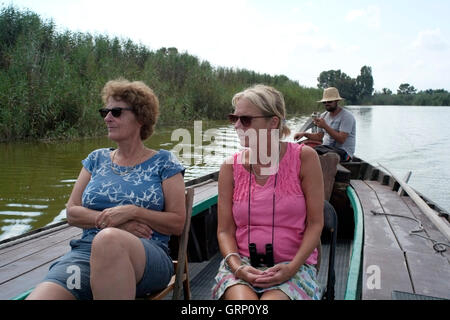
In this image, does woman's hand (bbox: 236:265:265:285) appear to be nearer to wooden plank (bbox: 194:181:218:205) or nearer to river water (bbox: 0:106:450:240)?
river water (bbox: 0:106:450:240)

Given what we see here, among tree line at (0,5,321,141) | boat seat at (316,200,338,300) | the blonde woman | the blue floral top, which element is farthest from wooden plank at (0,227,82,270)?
tree line at (0,5,321,141)

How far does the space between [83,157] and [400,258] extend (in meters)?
8.71

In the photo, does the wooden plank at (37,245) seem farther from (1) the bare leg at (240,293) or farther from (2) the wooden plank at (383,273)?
(2) the wooden plank at (383,273)

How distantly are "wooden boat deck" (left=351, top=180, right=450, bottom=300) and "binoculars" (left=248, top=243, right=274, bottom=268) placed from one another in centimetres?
40

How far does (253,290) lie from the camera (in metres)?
1.72

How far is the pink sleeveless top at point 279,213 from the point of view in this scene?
1.86 m

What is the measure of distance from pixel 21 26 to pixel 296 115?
18608mm

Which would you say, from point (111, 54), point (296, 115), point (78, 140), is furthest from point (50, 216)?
point (296, 115)

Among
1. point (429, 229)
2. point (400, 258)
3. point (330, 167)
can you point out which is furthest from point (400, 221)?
point (330, 167)

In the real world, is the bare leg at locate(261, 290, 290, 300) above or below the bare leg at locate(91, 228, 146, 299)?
below

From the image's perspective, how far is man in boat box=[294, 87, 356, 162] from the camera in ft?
15.9

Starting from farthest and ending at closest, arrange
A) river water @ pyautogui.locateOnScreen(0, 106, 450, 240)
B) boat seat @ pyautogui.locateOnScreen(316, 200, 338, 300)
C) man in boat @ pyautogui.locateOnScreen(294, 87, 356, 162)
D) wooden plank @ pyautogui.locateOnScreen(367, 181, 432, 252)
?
river water @ pyautogui.locateOnScreen(0, 106, 450, 240) → man in boat @ pyautogui.locateOnScreen(294, 87, 356, 162) → wooden plank @ pyautogui.locateOnScreen(367, 181, 432, 252) → boat seat @ pyautogui.locateOnScreen(316, 200, 338, 300)

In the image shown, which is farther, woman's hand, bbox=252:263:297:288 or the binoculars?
the binoculars

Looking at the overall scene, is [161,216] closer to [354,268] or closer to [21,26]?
[354,268]
